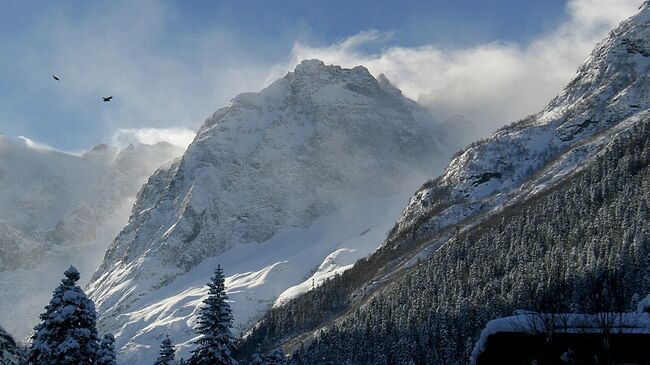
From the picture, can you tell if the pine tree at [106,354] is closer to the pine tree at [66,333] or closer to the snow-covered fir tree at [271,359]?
the pine tree at [66,333]

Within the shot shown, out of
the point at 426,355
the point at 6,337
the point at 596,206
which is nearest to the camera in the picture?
the point at 6,337

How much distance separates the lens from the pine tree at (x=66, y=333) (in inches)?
1244

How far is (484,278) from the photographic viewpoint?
172625 mm

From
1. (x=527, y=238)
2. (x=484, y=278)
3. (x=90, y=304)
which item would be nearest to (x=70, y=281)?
(x=90, y=304)

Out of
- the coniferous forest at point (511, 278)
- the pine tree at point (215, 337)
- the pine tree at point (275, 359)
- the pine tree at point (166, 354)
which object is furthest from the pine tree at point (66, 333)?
the coniferous forest at point (511, 278)

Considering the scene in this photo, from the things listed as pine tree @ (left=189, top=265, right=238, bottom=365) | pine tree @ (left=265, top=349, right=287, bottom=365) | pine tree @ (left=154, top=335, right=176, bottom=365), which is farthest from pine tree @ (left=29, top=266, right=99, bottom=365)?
pine tree @ (left=265, top=349, right=287, bottom=365)

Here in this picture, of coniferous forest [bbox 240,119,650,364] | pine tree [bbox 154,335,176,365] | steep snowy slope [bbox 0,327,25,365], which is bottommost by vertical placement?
steep snowy slope [bbox 0,327,25,365]

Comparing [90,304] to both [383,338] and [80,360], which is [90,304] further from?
[383,338]

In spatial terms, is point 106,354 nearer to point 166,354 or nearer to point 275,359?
point 166,354

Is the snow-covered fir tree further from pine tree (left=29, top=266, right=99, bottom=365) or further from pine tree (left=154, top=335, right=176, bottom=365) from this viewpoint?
pine tree (left=29, top=266, right=99, bottom=365)

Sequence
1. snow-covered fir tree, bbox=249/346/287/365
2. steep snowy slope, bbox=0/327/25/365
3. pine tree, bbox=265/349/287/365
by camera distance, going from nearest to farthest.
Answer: steep snowy slope, bbox=0/327/25/365
pine tree, bbox=265/349/287/365
snow-covered fir tree, bbox=249/346/287/365

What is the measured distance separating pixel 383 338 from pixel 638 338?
141 meters

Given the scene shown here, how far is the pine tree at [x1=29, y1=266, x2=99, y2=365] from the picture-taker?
3161 centimetres

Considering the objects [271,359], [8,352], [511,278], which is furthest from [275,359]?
[511,278]
